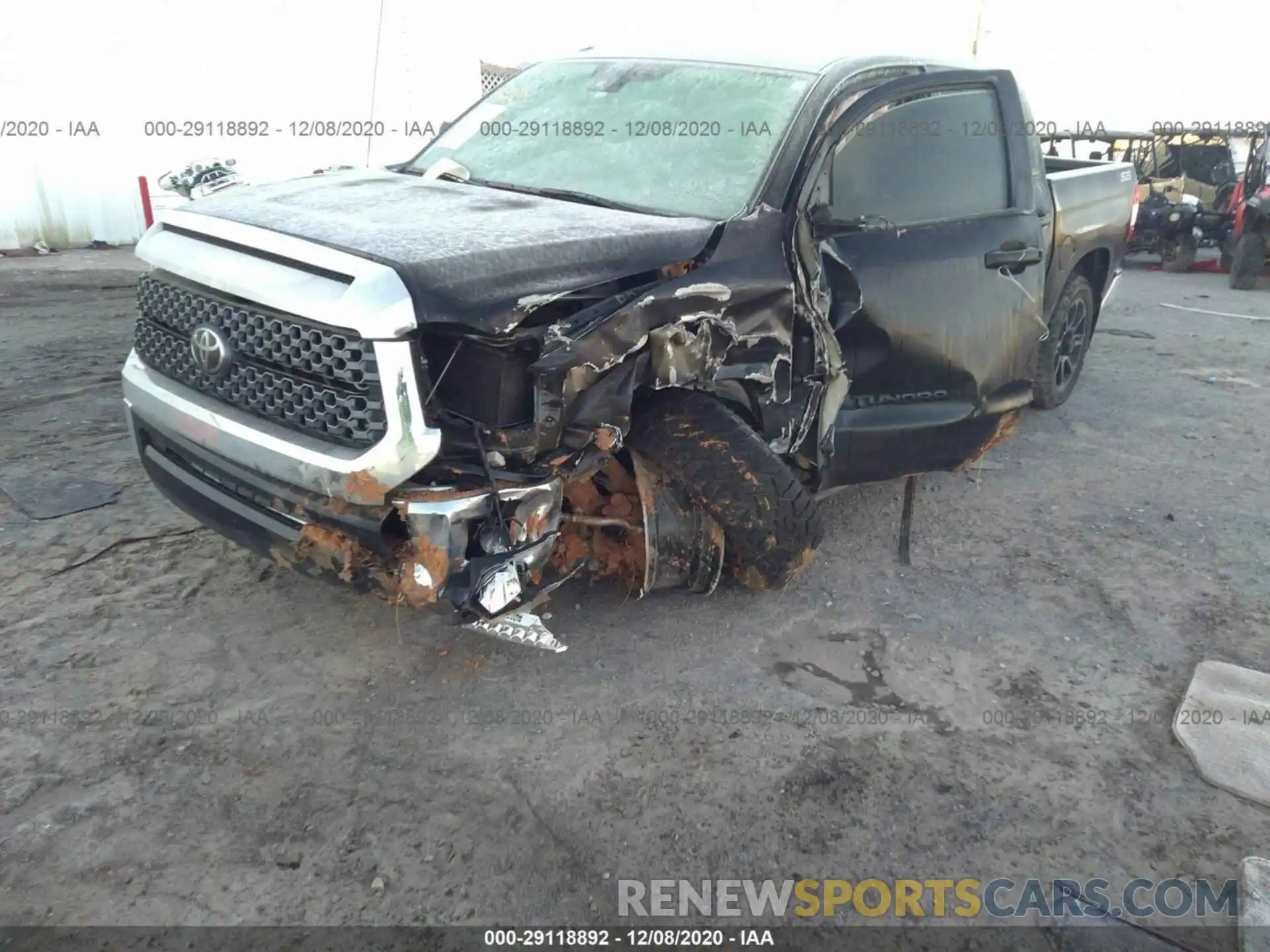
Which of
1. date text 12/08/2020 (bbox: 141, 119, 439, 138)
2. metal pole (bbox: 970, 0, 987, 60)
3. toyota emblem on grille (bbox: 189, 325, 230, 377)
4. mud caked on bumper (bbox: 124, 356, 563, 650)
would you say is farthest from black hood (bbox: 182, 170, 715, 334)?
metal pole (bbox: 970, 0, 987, 60)

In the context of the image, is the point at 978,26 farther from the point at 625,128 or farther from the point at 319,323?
the point at 319,323

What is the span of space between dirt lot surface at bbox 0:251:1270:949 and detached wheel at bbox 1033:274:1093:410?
4.81 feet

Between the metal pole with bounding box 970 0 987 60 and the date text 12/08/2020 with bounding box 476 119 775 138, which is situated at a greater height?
the metal pole with bounding box 970 0 987 60

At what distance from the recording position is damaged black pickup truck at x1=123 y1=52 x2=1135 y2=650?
253 cm

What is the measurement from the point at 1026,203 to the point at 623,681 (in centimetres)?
275

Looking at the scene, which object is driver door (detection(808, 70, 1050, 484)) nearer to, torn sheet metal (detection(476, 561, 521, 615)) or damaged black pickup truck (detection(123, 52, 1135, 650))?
damaged black pickup truck (detection(123, 52, 1135, 650))

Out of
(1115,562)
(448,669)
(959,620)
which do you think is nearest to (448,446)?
(448,669)

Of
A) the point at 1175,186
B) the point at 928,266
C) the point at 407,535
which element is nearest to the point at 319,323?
the point at 407,535

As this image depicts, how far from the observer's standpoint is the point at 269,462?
2.60m

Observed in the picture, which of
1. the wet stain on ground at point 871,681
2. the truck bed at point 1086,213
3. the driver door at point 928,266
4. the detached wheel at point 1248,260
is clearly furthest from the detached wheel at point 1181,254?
the wet stain on ground at point 871,681

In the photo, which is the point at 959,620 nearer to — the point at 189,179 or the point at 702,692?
the point at 702,692

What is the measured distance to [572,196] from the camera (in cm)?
342

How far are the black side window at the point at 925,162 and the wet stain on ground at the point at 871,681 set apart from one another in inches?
56.5

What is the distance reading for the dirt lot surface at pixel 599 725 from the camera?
2.30m
